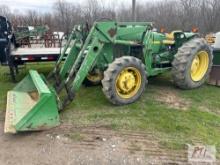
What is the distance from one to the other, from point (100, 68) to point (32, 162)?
2.75m

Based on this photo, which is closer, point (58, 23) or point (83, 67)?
point (83, 67)

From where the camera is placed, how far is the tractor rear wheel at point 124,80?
5129 mm

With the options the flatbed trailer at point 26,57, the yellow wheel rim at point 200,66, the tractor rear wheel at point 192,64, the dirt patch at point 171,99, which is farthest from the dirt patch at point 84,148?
the flatbed trailer at point 26,57

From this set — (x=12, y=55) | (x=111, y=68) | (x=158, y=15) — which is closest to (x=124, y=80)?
(x=111, y=68)

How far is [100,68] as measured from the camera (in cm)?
596

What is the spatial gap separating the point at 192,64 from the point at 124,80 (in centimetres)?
184

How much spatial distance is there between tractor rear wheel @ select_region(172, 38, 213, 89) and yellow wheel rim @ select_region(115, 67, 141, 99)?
3.31 ft

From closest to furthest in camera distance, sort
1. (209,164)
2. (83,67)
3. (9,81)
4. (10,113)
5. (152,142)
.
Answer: (209,164) < (152,142) < (10,113) < (83,67) < (9,81)

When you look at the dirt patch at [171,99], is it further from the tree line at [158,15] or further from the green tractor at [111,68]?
the tree line at [158,15]

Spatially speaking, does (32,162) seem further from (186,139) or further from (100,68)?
(100,68)

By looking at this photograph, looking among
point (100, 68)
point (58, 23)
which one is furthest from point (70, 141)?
point (58, 23)

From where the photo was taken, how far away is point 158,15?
27.7m

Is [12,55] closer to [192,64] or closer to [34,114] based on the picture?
[34,114]

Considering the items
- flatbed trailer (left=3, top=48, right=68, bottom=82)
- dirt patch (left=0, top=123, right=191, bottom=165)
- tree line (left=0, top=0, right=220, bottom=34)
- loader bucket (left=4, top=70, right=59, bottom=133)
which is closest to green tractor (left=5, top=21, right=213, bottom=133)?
loader bucket (left=4, top=70, right=59, bottom=133)
